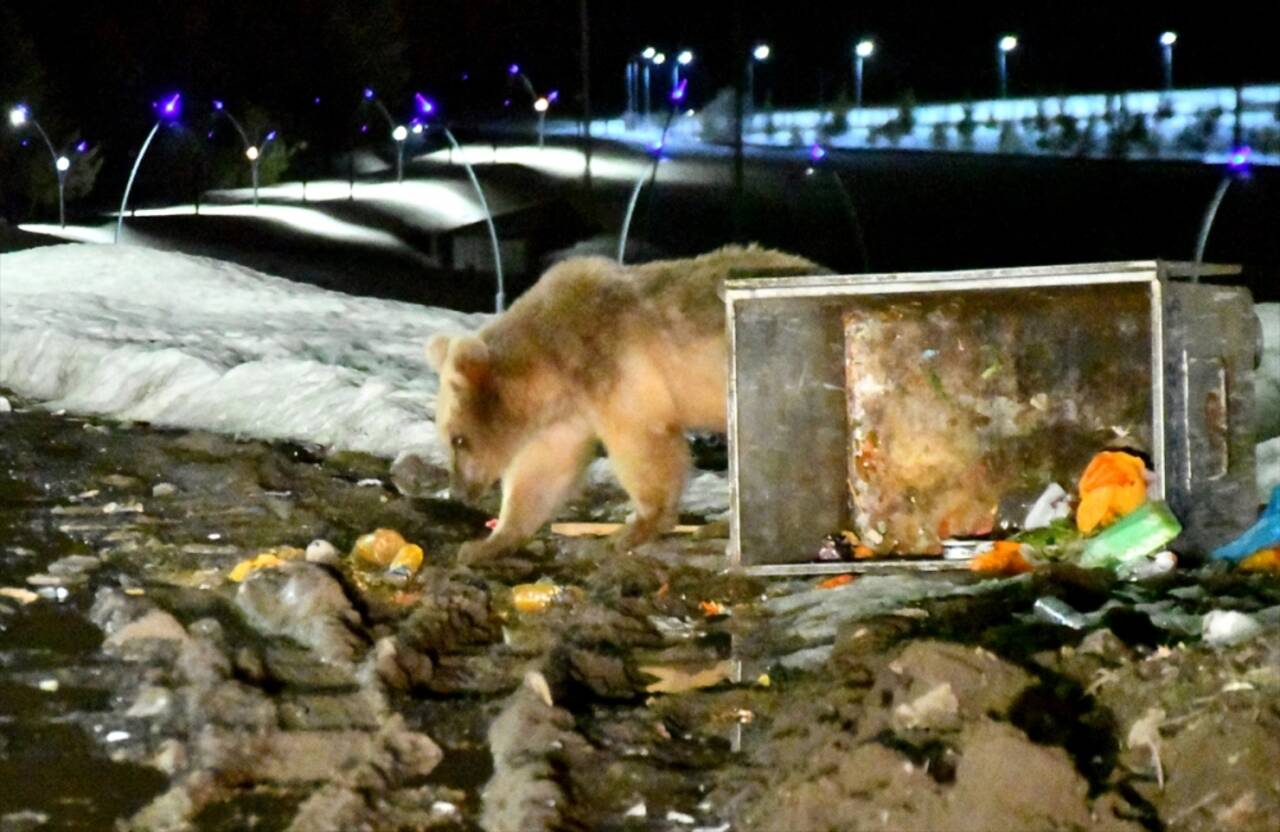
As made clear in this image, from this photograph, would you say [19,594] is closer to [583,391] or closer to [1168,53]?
[583,391]

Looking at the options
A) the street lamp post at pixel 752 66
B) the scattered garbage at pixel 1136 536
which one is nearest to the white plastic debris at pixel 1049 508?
the scattered garbage at pixel 1136 536

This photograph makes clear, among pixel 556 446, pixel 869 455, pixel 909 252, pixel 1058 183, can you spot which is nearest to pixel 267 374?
pixel 556 446

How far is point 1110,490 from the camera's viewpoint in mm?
6746

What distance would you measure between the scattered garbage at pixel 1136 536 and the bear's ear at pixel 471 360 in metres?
2.90

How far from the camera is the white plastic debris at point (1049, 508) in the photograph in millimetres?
7156

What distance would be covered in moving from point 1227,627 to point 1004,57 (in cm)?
5833

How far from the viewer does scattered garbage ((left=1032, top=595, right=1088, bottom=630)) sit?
526 cm

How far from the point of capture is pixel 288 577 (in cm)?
616

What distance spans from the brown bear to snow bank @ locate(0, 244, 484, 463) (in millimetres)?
2091

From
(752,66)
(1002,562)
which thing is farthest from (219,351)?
(752,66)

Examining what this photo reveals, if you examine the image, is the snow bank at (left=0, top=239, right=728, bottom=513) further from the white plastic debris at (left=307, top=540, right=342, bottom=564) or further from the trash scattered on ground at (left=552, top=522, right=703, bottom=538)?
the white plastic debris at (left=307, top=540, right=342, bottom=564)

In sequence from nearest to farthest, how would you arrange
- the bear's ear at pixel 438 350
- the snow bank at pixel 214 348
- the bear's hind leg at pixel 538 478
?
the bear's hind leg at pixel 538 478 < the bear's ear at pixel 438 350 < the snow bank at pixel 214 348

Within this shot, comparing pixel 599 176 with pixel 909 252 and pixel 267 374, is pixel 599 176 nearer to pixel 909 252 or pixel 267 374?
pixel 909 252

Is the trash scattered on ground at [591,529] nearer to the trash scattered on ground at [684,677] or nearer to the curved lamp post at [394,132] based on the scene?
the trash scattered on ground at [684,677]
